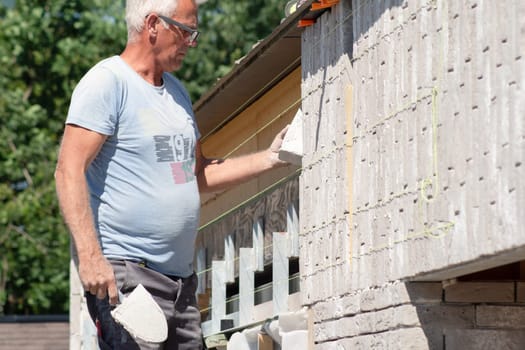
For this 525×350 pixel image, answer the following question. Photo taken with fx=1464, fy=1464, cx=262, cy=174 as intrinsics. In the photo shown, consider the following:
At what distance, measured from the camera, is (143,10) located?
603cm

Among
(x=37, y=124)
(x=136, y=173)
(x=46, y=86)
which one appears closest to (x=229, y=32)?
(x=46, y=86)

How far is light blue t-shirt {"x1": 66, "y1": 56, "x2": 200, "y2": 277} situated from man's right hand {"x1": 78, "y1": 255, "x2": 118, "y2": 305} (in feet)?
0.81

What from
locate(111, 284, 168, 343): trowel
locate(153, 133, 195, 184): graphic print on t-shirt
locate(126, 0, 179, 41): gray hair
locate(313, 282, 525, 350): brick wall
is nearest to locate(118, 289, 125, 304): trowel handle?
locate(111, 284, 168, 343): trowel

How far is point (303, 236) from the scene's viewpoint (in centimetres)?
900

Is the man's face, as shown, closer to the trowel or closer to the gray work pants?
the gray work pants

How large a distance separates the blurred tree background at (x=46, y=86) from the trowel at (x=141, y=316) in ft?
74.8

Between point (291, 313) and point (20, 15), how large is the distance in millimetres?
21720

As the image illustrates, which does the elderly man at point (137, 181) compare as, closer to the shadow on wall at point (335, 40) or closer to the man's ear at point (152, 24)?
the man's ear at point (152, 24)

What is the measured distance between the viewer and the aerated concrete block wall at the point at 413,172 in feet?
19.2

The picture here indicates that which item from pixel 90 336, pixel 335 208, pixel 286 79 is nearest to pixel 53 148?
pixel 90 336

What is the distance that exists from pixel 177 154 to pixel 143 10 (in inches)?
25.2

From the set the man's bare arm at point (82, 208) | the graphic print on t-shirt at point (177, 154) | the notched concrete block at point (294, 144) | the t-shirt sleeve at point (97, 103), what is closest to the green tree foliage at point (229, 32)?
the notched concrete block at point (294, 144)

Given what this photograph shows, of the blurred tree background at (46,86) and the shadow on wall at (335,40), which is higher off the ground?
the blurred tree background at (46,86)

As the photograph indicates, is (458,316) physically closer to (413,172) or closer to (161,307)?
(413,172)
